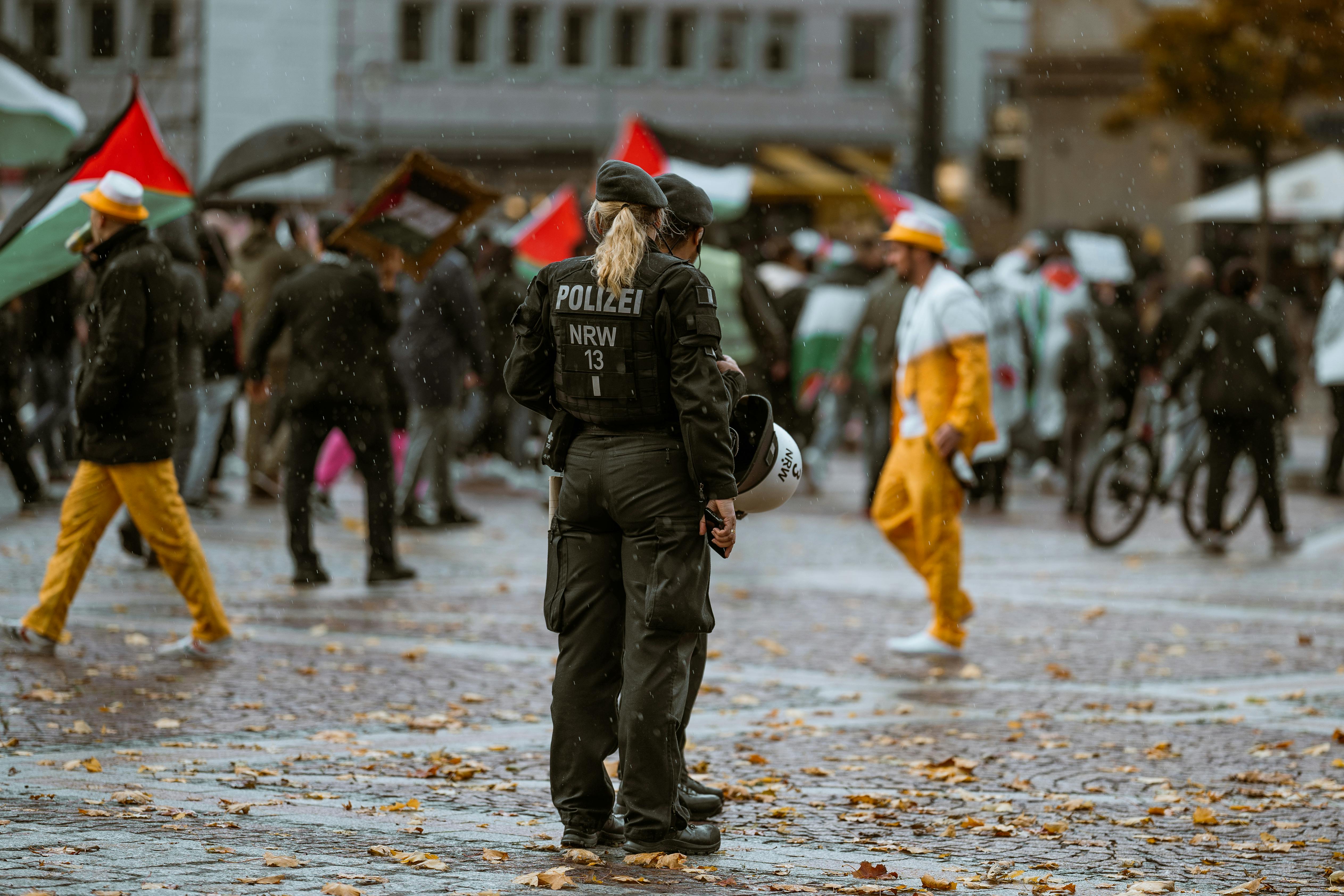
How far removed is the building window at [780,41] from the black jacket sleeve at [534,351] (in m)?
49.7

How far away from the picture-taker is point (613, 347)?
17.1 ft

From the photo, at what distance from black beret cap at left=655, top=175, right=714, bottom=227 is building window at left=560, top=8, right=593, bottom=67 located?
48219 mm

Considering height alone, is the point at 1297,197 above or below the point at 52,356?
above

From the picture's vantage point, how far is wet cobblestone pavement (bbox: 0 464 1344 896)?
5.07 metres

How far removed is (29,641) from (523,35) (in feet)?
152

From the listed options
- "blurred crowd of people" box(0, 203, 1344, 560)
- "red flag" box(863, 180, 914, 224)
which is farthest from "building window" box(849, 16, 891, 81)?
"red flag" box(863, 180, 914, 224)

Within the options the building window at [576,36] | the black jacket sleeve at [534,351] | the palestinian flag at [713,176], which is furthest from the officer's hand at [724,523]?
the building window at [576,36]

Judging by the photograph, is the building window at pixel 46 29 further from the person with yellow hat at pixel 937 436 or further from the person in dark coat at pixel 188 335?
the person with yellow hat at pixel 937 436

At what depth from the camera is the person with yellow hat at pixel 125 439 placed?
26.3 feet

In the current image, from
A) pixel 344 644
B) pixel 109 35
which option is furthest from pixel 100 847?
pixel 109 35

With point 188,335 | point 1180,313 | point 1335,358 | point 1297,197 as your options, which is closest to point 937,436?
point 188,335

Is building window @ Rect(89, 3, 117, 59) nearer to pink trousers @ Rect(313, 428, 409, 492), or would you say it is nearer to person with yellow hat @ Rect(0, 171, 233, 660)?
pink trousers @ Rect(313, 428, 409, 492)

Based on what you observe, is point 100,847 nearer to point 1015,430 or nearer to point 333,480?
point 333,480

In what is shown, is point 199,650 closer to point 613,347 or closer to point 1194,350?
point 613,347
